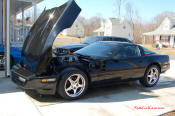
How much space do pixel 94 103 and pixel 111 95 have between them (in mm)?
777

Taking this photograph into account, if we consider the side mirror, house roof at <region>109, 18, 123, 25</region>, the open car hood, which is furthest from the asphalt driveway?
house roof at <region>109, 18, 123, 25</region>

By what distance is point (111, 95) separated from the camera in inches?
196

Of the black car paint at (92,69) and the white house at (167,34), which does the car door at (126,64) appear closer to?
the black car paint at (92,69)

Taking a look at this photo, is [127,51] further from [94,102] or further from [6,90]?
[6,90]

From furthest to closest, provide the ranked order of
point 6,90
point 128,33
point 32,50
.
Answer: point 128,33 < point 6,90 < point 32,50

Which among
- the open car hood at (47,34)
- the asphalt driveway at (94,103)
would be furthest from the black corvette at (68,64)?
the asphalt driveway at (94,103)

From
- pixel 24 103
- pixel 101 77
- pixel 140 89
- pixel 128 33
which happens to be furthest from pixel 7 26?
pixel 128 33

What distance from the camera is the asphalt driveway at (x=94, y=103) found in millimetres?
3842

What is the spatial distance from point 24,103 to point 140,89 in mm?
A: 3260

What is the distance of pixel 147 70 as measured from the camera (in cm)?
585

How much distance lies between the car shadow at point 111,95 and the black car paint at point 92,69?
33 cm

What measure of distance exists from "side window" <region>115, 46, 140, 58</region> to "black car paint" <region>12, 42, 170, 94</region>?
11 cm

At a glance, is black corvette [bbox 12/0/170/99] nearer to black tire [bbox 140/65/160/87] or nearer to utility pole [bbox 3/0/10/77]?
black tire [bbox 140/65/160/87]

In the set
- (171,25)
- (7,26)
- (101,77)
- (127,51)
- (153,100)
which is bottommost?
(153,100)
